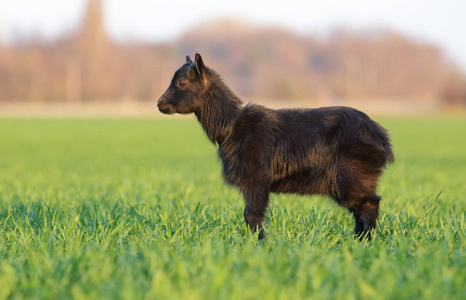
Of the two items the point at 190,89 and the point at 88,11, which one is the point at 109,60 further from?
the point at 190,89

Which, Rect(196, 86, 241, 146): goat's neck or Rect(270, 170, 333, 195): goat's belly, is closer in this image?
Rect(270, 170, 333, 195): goat's belly

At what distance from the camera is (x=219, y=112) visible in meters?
5.19

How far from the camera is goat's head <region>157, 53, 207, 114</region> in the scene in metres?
5.20

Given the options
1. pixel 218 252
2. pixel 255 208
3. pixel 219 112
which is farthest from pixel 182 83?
→ pixel 218 252

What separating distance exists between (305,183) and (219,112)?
1.03 m

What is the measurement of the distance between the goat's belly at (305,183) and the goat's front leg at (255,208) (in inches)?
6.8

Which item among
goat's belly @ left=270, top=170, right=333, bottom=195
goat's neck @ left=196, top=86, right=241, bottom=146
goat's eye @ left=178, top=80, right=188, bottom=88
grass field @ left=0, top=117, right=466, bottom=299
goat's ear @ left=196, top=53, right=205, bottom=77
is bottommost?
grass field @ left=0, top=117, right=466, bottom=299

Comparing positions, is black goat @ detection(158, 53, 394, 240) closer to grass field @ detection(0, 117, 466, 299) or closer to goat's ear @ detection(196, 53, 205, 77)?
goat's ear @ detection(196, 53, 205, 77)

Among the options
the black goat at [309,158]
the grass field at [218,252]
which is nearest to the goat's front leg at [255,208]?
the black goat at [309,158]

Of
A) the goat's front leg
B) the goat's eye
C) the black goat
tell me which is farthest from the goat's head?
the goat's front leg

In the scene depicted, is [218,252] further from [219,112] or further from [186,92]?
[186,92]

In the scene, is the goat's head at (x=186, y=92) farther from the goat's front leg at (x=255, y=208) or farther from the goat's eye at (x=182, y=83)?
the goat's front leg at (x=255, y=208)

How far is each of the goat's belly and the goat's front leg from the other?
17 centimetres

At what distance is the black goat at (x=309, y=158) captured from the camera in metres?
4.90
